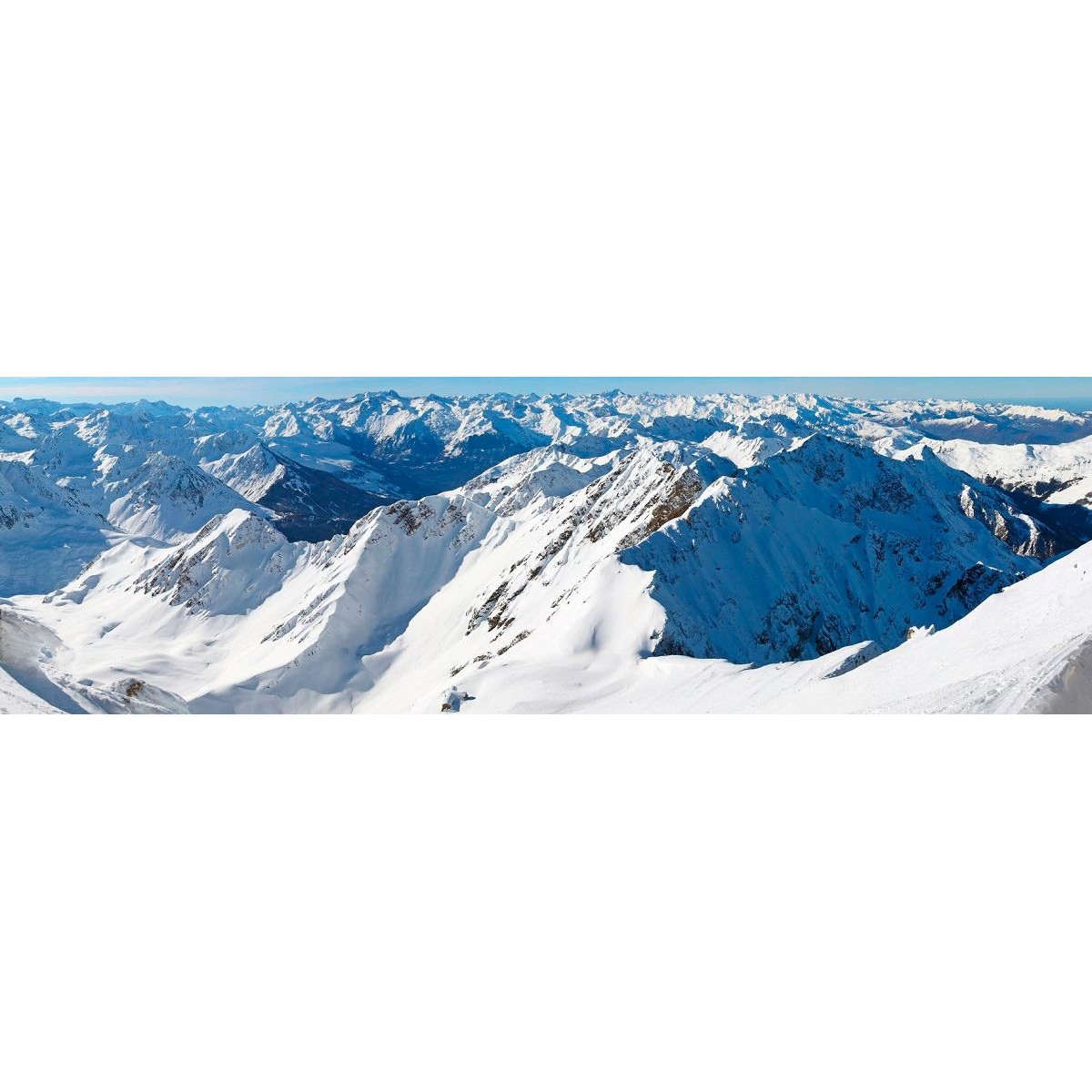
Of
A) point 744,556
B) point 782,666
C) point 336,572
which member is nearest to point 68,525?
point 336,572

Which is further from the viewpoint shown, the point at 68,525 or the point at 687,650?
the point at 68,525

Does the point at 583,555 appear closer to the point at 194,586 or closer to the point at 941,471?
the point at 194,586

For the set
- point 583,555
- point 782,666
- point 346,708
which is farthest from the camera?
point 583,555

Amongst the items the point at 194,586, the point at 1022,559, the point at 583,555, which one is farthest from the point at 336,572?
the point at 1022,559

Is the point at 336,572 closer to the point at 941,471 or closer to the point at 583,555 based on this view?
the point at 583,555

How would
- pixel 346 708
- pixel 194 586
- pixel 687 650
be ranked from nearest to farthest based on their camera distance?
pixel 687 650
pixel 346 708
pixel 194 586

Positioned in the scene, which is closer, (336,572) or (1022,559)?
(336,572)
